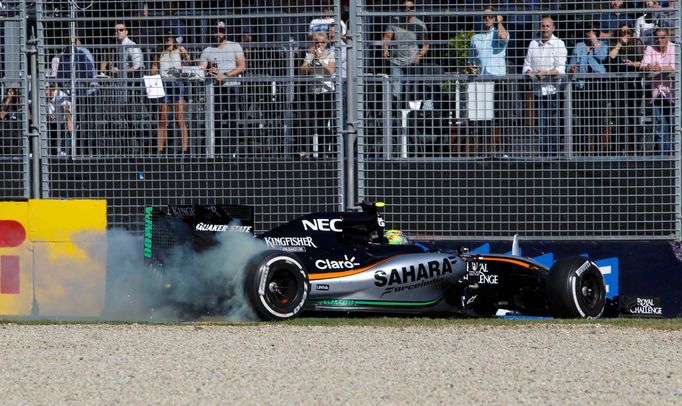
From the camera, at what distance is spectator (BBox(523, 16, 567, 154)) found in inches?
453

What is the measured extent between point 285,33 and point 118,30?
1802mm

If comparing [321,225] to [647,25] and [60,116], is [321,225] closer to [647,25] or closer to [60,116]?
[60,116]

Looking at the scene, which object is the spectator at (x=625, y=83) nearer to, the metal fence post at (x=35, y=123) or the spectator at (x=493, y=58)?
the spectator at (x=493, y=58)

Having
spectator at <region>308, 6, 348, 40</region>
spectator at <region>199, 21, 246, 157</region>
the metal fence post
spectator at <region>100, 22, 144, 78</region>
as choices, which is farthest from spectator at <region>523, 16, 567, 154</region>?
the metal fence post

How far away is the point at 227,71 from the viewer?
11719 mm

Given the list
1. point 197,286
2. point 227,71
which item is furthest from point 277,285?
point 227,71

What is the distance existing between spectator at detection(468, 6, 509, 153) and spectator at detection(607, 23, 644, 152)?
1.10 m

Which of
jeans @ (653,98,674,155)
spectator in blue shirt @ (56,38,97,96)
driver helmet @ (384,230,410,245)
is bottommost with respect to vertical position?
driver helmet @ (384,230,410,245)

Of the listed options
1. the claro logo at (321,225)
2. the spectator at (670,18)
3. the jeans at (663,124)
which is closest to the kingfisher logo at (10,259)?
A: the claro logo at (321,225)

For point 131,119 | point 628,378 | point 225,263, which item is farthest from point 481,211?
point 628,378

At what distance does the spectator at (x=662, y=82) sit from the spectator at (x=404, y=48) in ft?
7.31

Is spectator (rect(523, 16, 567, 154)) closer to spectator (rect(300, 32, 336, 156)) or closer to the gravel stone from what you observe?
spectator (rect(300, 32, 336, 156))

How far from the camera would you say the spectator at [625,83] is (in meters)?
11.5

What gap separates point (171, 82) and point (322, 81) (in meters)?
1.64
